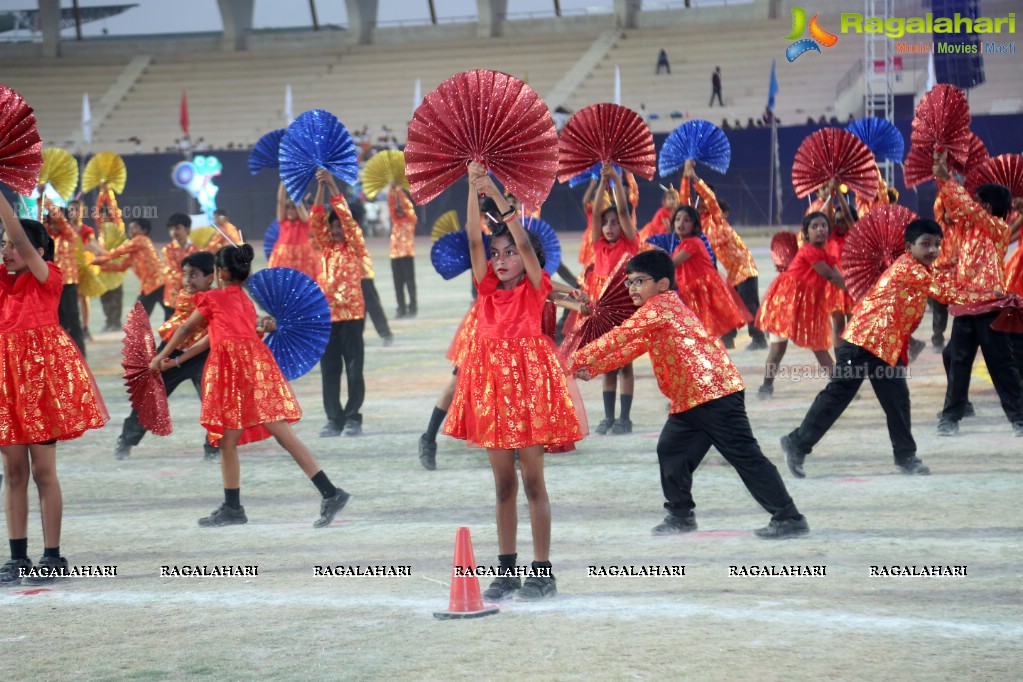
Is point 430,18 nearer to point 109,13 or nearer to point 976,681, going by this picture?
point 109,13

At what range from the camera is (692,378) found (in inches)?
244

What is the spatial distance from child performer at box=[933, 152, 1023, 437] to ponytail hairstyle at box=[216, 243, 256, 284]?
15.4ft

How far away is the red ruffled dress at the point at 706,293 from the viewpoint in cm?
989

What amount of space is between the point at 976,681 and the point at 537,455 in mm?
1918

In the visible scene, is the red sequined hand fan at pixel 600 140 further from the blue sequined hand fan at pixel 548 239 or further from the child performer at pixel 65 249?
the child performer at pixel 65 249

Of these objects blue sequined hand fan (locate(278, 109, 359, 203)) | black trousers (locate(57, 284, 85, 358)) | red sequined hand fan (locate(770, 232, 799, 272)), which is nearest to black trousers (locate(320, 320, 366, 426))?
blue sequined hand fan (locate(278, 109, 359, 203))

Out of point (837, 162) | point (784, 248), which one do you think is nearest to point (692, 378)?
point (837, 162)

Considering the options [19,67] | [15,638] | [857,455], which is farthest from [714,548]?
[19,67]

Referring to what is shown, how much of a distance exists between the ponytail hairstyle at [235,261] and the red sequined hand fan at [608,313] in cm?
178

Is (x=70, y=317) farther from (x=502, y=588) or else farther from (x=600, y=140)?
(x=502, y=588)

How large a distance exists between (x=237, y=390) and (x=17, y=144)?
166 cm

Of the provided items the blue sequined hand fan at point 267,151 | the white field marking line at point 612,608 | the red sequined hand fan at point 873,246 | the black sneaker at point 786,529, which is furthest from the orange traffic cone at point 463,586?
the blue sequined hand fan at point 267,151

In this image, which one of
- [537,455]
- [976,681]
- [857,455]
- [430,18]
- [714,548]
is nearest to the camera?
[976,681]

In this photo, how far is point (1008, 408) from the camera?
343 inches
